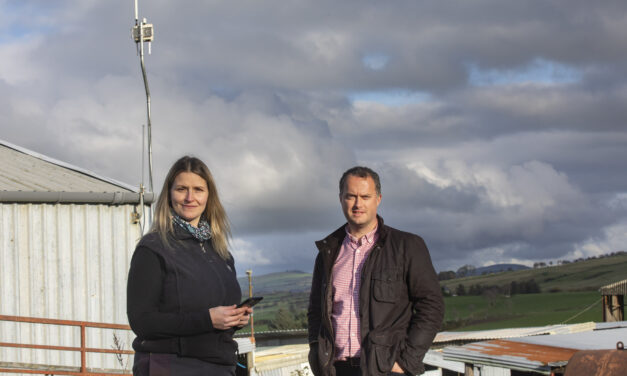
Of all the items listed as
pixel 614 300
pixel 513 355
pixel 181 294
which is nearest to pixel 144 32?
pixel 513 355

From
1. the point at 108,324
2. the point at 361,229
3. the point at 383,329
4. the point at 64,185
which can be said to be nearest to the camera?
the point at 383,329

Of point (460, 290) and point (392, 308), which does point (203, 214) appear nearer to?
point (392, 308)

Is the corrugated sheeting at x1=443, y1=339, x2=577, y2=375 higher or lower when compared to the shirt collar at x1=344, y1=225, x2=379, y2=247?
lower

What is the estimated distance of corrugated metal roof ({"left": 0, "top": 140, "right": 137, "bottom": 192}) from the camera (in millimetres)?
11008

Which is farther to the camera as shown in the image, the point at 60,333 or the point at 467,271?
the point at 467,271

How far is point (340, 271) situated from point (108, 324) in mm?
6982

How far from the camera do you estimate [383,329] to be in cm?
393

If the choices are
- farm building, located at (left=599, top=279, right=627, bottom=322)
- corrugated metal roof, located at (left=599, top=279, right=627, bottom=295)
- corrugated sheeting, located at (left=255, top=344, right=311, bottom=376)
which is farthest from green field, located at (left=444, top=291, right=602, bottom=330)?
corrugated sheeting, located at (left=255, top=344, right=311, bottom=376)

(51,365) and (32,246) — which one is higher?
(32,246)

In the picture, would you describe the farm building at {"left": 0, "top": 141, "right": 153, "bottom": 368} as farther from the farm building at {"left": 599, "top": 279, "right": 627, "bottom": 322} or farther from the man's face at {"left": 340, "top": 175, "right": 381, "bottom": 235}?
the farm building at {"left": 599, "top": 279, "right": 627, "bottom": 322}

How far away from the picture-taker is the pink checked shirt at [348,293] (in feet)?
13.1

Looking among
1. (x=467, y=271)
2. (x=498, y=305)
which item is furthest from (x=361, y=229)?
(x=467, y=271)

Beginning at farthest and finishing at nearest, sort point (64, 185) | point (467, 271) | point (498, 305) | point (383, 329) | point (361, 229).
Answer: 1. point (467, 271)
2. point (498, 305)
3. point (64, 185)
4. point (361, 229)
5. point (383, 329)

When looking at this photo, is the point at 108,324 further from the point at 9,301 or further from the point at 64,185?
the point at 64,185
